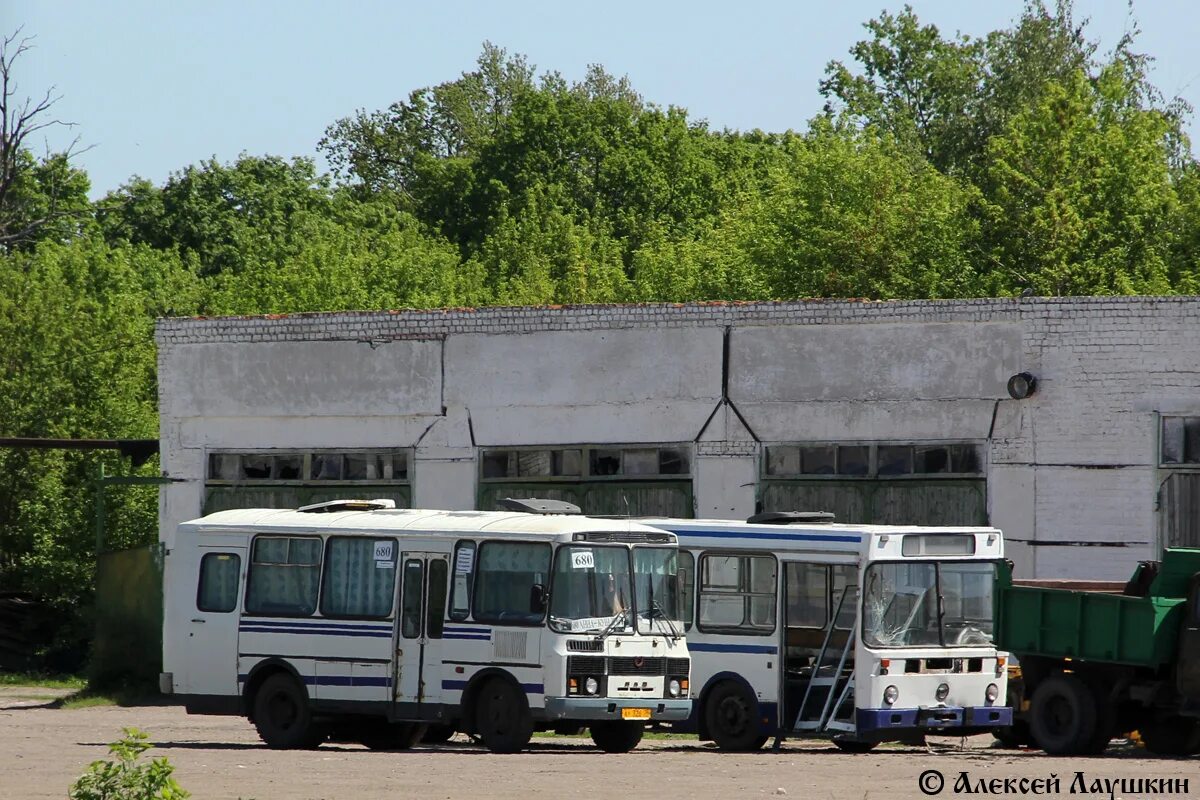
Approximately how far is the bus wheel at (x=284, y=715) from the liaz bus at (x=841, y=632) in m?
4.02

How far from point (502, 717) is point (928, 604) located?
4.39 m

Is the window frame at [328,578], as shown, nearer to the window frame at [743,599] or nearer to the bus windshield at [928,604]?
the window frame at [743,599]

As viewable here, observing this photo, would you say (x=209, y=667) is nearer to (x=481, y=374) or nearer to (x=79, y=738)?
(x=79, y=738)

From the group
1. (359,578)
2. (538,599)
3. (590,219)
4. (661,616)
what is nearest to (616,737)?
(661,616)

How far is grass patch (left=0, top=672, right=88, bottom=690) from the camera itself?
34.4 meters

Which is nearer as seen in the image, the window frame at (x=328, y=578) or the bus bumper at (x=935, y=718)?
the bus bumper at (x=935, y=718)

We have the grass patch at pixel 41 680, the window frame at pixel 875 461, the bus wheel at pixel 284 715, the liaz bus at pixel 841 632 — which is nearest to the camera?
the liaz bus at pixel 841 632

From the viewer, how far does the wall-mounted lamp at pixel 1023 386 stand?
25344 millimetres

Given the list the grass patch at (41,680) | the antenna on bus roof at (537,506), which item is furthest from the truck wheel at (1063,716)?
the grass patch at (41,680)

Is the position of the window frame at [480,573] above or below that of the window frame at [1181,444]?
below

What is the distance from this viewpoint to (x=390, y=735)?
21.6 m

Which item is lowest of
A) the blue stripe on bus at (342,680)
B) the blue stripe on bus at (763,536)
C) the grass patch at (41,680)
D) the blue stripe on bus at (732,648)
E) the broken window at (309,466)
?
the grass patch at (41,680)

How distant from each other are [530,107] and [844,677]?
5755 cm

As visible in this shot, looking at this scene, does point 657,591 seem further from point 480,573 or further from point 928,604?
point 928,604
